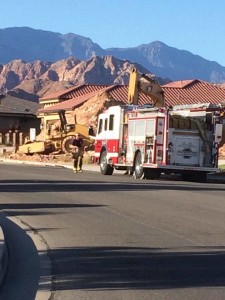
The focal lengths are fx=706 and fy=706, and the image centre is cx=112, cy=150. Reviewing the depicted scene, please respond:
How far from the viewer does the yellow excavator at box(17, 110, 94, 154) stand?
4638cm

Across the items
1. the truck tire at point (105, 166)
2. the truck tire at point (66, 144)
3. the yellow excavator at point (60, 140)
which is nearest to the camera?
the truck tire at point (105, 166)

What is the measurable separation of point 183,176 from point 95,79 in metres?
152

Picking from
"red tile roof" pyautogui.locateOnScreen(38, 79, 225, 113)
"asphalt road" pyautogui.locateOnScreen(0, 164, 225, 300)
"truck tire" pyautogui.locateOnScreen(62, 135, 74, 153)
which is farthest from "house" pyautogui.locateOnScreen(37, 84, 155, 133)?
"asphalt road" pyautogui.locateOnScreen(0, 164, 225, 300)

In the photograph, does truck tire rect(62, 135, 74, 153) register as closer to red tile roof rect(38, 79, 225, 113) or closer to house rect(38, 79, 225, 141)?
house rect(38, 79, 225, 141)

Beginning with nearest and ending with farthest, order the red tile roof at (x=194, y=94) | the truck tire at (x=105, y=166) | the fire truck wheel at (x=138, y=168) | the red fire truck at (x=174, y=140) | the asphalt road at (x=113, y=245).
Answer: the asphalt road at (x=113, y=245) → the red fire truck at (x=174, y=140) → the fire truck wheel at (x=138, y=168) → the truck tire at (x=105, y=166) → the red tile roof at (x=194, y=94)

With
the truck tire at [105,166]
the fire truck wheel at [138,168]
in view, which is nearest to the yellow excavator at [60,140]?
the truck tire at [105,166]

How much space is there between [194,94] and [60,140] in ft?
82.2

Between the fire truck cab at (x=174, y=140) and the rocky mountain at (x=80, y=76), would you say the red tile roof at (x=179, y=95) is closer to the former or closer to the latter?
the fire truck cab at (x=174, y=140)

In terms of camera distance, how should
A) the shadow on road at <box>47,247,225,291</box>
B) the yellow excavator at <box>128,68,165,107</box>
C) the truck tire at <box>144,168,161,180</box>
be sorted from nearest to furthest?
the shadow on road at <box>47,247,225,291</box>
the truck tire at <box>144,168,161,180</box>
the yellow excavator at <box>128,68,165,107</box>

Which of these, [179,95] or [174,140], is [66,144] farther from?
[179,95]

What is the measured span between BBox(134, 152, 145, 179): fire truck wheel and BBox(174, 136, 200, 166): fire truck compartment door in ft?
5.47

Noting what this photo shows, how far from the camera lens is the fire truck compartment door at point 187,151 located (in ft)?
91.5

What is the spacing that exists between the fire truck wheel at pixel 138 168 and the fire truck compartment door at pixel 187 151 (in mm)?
1667

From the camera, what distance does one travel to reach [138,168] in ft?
95.5
